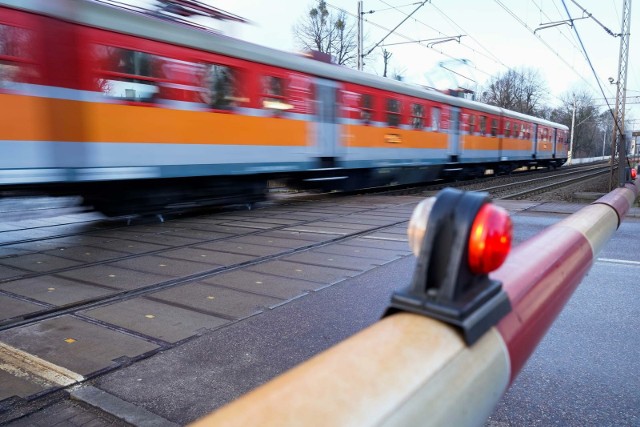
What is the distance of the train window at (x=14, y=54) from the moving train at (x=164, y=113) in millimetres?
13

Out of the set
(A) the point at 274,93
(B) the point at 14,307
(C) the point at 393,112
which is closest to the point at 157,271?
(B) the point at 14,307

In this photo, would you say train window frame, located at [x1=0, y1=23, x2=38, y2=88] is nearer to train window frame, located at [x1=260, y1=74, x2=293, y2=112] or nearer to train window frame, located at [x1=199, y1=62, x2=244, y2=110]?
train window frame, located at [x1=199, y1=62, x2=244, y2=110]

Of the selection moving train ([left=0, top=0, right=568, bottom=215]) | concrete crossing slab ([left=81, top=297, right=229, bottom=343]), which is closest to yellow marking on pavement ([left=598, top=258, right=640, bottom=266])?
concrete crossing slab ([left=81, top=297, right=229, bottom=343])

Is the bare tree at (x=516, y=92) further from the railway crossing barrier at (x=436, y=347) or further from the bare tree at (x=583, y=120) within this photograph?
the railway crossing barrier at (x=436, y=347)

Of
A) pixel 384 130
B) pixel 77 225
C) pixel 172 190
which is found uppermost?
pixel 384 130

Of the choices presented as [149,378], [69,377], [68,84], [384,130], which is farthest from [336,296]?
[384,130]

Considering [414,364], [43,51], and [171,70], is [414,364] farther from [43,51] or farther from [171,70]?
[171,70]

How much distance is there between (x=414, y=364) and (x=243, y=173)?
9.09m

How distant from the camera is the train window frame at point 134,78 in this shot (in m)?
7.33

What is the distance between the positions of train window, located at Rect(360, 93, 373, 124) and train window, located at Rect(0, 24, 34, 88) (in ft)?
26.6

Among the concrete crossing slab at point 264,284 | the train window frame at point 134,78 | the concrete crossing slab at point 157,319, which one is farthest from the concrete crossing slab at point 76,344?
the train window frame at point 134,78

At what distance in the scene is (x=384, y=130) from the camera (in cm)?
1383

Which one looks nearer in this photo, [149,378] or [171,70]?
[149,378]

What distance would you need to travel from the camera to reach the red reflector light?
1010 mm
